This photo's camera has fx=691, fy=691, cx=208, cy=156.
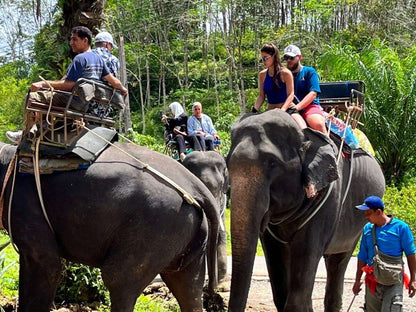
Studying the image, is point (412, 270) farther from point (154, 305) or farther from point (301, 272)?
Result: point (154, 305)

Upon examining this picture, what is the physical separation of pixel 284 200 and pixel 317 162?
0.48 m

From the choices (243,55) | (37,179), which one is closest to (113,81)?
(37,179)

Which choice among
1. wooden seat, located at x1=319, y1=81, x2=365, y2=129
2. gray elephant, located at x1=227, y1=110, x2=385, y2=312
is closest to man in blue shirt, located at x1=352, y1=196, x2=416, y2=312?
gray elephant, located at x1=227, y1=110, x2=385, y2=312

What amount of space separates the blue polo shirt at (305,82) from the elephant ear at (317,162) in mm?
687

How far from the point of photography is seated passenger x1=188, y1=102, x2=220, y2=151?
10891 millimetres

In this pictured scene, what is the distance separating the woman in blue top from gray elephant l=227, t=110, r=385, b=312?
11.2 inches

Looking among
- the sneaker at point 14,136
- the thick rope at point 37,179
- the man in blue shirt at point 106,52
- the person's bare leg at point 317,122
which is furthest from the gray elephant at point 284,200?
the sneaker at point 14,136

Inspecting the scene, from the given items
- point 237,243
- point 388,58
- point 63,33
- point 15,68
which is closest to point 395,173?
point 388,58

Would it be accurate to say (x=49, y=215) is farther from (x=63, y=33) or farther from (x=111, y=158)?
(x=63, y=33)

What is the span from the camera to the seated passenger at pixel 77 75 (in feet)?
18.7

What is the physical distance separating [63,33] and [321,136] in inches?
159

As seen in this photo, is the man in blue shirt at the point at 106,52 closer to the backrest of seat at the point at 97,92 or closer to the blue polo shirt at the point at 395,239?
the backrest of seat at the point at 97,92

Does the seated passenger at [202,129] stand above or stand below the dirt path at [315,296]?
above

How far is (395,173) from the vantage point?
1888 centimetres
